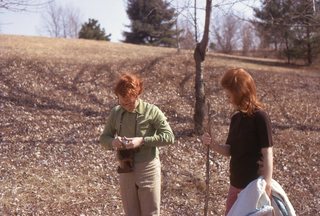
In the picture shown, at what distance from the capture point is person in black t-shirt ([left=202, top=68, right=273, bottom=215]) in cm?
273

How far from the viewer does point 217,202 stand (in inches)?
234

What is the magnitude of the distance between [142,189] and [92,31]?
25.1 meters

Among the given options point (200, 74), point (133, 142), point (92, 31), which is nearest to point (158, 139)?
point (133, 142)

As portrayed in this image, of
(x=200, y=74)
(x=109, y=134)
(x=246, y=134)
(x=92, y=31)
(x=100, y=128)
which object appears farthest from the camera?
(x=92, y=31)

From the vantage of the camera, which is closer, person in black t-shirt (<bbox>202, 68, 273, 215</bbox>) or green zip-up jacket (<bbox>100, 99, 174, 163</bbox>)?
person in black t-shirt (<bbox>202, 68, 273, 215</bbox>)

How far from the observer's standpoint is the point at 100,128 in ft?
27.6

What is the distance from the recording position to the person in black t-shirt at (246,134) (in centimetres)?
273

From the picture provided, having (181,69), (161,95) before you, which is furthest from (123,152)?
(181,69)

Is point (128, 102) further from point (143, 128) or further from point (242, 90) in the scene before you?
point (242, 90)

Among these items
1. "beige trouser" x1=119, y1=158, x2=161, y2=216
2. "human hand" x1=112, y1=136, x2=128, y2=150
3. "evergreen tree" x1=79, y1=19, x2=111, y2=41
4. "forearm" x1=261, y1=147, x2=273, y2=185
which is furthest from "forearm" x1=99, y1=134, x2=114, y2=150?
"evergreen tree" x1=79, y1=19, x2=111, y2=41

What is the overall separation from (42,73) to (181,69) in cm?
376

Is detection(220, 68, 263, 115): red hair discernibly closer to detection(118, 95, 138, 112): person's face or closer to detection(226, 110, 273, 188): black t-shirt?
detection(226, 110, 273, 188): black t-shirt

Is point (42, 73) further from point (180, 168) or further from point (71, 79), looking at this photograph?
point (180, 168)

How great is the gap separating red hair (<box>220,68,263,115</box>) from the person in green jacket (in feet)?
2.68
